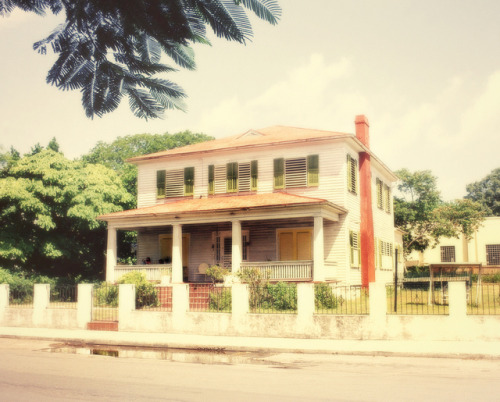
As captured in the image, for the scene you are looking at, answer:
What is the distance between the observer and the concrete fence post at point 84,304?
1791 centimetres

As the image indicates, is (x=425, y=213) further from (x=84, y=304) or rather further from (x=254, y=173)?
(x=84, y=304)

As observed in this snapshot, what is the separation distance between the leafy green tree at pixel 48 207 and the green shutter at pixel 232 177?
609cm

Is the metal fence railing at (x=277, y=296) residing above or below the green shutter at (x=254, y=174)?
below

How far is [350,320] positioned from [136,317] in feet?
22.0

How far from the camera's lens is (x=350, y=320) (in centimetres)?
1465

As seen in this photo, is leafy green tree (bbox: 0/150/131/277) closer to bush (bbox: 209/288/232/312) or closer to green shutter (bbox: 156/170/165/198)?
green shutter (bbox: 156/170/165/198)

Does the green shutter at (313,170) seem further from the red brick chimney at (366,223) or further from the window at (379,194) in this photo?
the window at (379,194)

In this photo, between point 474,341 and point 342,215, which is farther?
point 342,215

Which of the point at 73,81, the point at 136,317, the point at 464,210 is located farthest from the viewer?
the point at 464,210

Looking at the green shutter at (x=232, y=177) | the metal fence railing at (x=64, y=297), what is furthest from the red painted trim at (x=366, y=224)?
the metal fence railing at (x=64, y=297)

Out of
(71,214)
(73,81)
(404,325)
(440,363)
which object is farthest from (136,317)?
(73,81)

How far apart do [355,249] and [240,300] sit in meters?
11.8

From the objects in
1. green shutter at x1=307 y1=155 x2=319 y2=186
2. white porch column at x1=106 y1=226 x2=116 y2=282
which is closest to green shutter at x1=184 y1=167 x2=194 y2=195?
white porch column at x1=106 y1=226 x2=116 y2=282

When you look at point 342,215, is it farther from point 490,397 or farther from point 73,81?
point 73,81
